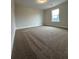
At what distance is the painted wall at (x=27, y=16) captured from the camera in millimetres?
9558

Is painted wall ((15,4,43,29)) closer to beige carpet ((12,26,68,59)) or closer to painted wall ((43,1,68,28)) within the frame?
painted wall ((43,1,68,28))

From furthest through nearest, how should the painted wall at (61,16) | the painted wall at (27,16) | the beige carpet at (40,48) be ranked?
the painted wall at (27,16) < the painted wall at (61,16) < the beige carpet at (40,48)

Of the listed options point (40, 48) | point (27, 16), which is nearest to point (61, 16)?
point (27, 16)

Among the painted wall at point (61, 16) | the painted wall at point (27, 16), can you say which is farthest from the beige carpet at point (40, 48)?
the painted wall at point (27, 16)

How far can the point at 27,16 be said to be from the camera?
10664 mm

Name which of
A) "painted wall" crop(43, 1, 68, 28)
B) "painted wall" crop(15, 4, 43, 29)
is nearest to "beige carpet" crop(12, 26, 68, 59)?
"painted wall" crop(43, 1, 68, 28)

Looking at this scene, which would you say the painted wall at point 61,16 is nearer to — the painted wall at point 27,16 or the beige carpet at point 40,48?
the painted wall at point 27,16

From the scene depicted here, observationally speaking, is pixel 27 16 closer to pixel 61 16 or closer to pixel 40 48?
pixel 61 16

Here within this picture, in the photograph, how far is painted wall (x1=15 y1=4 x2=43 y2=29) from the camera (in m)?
9.56
